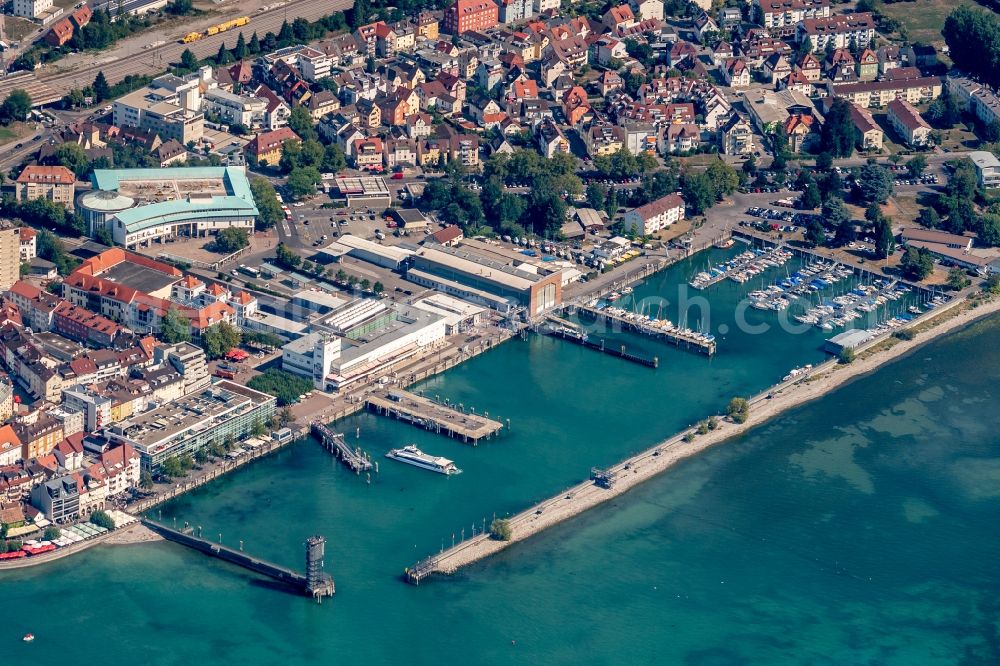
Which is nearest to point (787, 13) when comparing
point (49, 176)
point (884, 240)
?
point (884, 240)

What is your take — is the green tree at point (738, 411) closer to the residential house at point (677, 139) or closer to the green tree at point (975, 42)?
the residential house at point (677, 139)

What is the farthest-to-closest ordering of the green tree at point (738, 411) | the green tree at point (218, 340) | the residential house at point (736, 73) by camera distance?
the residential house at point (736, 73), the green tree at point (218, 340), the green tree at point (738, 411)

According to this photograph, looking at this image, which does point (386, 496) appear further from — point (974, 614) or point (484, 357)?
point (974, 614)

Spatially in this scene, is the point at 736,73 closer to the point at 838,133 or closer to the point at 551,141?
the point at 838,133

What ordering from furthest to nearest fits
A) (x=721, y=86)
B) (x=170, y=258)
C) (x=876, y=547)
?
1. (x=721, y=86)
2. (x=170, y=258)
3. (x=876, y=547)

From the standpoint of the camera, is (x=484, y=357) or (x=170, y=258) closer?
(x=484, y=357)

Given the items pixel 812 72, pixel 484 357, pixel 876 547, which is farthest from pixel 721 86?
pixel 876 547

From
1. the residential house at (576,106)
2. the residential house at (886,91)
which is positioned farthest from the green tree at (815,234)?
the residential house at (886,91)
